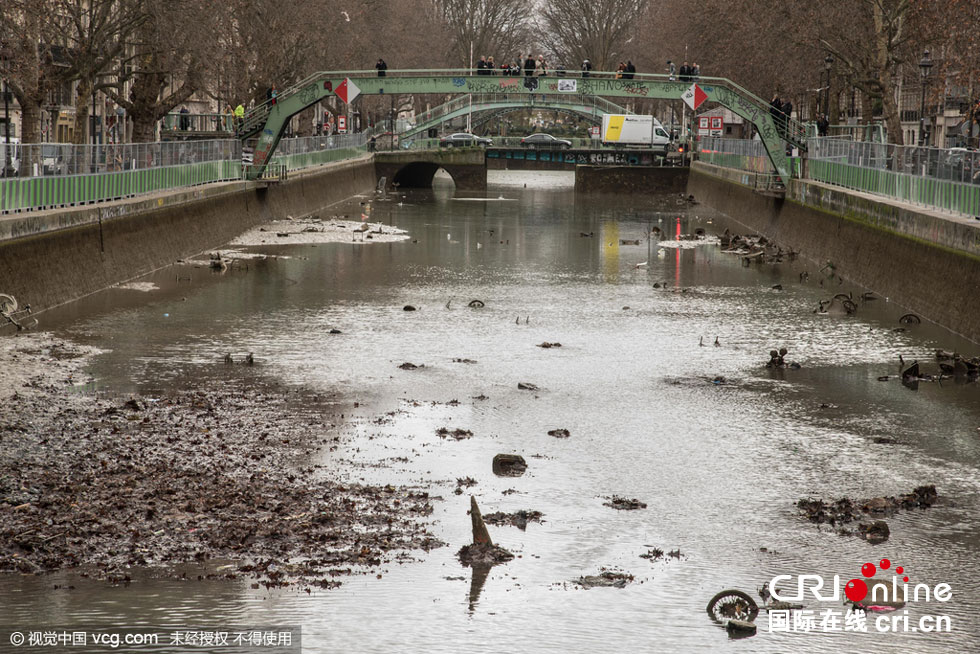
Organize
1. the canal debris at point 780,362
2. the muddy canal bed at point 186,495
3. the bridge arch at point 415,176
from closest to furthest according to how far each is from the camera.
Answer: the muddy canal bed at point 186,495
the canal debris at point 780,362
the bridge arch at point 415,176

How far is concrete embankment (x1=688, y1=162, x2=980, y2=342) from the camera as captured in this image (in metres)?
24.2

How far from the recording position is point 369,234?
44062mm

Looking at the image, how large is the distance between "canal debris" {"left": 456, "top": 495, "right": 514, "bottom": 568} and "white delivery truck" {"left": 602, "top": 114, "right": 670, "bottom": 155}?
83.6 meters

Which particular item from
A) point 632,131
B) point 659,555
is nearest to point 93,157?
point 659,555

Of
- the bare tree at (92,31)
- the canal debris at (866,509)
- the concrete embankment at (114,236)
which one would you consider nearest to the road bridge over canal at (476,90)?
the concrete embankment at (114,236)

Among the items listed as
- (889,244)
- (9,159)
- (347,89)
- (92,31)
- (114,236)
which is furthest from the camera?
(347,89)

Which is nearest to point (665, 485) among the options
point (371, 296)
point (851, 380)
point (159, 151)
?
point (851, 380)

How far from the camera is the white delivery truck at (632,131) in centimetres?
9512

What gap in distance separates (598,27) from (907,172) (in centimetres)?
9839

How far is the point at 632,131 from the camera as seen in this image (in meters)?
95.3

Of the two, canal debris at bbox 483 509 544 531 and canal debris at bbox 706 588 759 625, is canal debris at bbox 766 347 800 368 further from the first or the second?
canal debris at bbox 706 588 759 625

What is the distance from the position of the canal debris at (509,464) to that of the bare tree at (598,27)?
11097 cm

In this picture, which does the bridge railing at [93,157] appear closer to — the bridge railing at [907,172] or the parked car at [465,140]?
the bridge railing at [907,172]

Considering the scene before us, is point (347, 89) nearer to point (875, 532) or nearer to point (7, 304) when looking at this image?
point (7, 304)
